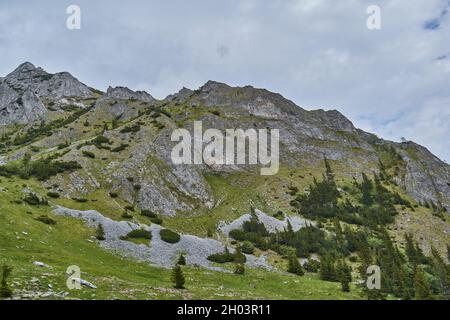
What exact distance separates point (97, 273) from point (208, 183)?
8858 centimetres

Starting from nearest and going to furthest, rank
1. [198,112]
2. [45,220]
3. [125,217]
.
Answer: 1. [45,220]
2. [125,217]
3. [198,112]

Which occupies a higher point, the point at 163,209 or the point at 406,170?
the point at 406,170

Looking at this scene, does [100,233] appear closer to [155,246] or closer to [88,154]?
[155,246]

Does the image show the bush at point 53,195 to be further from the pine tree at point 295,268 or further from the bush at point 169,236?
the pine tree at point 295,268

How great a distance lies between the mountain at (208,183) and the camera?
77.8 metres

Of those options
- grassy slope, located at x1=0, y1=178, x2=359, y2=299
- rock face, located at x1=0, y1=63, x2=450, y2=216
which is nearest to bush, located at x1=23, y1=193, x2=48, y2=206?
grassy slope, located at x1=0, y1=178, x2=359, y2=299

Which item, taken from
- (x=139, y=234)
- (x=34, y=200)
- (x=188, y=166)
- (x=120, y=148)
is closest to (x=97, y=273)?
(x=139, y=234)

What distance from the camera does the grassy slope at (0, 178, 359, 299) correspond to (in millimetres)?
28000
